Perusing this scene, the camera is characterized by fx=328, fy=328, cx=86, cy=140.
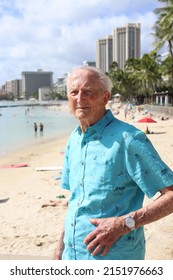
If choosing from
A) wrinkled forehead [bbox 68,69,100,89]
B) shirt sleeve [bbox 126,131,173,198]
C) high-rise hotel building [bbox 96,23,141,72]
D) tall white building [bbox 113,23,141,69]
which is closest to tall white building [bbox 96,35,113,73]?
high-rise hotel building [bbox 96,23,141,72]

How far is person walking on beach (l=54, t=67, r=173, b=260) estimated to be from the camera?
5.74ft

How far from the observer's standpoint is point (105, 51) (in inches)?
7190

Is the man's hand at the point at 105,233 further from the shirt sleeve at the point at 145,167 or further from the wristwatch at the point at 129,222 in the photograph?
the shirt sleeve at the point at 145,167

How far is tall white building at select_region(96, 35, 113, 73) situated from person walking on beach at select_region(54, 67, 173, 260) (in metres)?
183

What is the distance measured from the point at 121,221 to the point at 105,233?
11cm

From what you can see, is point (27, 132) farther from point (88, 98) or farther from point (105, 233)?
point (105, 233)

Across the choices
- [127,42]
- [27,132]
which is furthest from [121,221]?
[127,42]

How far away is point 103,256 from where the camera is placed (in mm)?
1805

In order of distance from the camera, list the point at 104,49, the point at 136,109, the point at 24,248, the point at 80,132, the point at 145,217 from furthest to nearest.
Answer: the point at 104,49 < the point at 136,109 < the point at 24,248 < the point at 80,132 < the point at 145,217

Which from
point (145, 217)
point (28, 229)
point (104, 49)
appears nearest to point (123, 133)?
point (145, 217)

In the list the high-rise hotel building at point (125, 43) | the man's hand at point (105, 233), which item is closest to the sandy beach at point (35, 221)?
the man's hand at point (105, 233)
